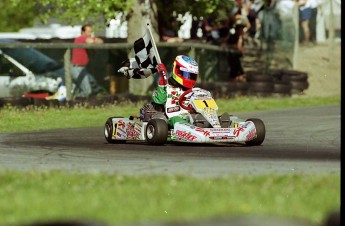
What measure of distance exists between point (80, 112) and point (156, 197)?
11.2 m

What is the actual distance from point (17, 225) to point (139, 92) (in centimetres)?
1605

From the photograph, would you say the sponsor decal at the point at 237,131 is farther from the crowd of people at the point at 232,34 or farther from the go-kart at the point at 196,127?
the crowd of people at the point at 232,34

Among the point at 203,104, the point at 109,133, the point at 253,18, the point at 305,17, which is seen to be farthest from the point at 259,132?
the point at 305,17

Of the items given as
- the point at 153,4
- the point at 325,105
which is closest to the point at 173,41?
the point at 153,4

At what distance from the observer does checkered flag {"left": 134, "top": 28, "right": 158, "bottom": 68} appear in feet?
49.2

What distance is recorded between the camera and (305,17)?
3009 cm

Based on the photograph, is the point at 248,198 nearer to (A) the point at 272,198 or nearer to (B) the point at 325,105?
(A) the point at 272,198

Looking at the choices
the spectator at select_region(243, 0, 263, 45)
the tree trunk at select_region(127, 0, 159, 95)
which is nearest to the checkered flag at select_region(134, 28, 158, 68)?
the tree trunk at select_region(127, 0, 159, 95)

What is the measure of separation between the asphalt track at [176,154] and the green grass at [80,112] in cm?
92

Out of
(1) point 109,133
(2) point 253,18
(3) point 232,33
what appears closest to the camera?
(1) point 109,133

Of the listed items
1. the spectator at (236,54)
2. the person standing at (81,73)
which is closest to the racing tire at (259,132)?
the person standing at (81,73)

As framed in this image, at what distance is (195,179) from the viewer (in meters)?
9.14

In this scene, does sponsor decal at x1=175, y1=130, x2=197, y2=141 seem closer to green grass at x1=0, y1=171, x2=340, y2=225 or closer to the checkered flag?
the checkered flag

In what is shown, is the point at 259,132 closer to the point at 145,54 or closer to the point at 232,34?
the point at 145,54
